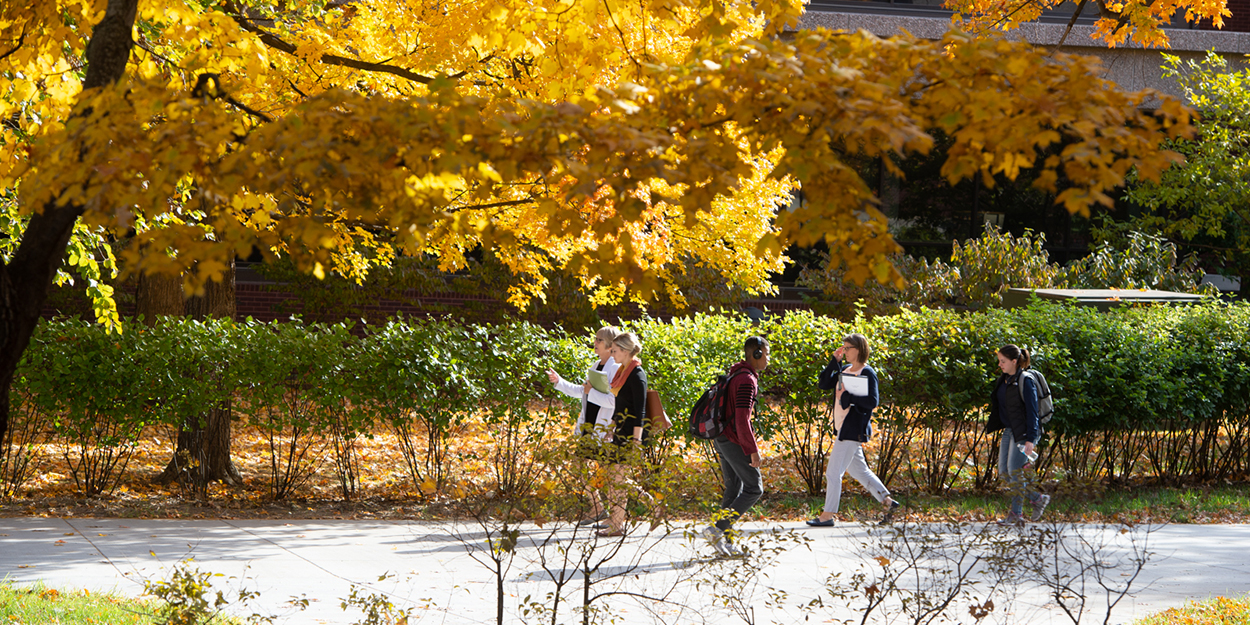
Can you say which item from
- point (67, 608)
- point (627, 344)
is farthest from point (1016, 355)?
point (67, 608)

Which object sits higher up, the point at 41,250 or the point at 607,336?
the point at 41,250

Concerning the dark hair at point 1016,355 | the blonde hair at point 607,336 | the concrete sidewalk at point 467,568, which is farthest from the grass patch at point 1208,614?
the blonde hair at point 607,336

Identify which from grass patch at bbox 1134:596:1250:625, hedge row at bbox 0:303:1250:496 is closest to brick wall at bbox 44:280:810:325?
hedge row at bbox 0:303:1250:496

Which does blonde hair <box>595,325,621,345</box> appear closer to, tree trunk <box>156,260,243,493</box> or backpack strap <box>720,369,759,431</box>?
backpack strap <box>720,369,759,431</box>

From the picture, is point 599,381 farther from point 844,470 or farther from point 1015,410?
point 1015,410

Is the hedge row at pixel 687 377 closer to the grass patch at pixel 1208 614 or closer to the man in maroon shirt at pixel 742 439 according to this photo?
the man in maroon shirt at pixel 742 439

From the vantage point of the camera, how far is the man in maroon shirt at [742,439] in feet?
21.0

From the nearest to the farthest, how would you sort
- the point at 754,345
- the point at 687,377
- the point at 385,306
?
1. the point at 754,345
2. the point at 687,377
3. the point at 385,306

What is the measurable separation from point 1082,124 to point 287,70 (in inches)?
241

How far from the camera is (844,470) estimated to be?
7523 millimetres

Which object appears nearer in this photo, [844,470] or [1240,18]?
[844,470]

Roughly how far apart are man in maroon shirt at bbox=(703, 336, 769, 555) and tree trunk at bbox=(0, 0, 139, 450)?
399 cm

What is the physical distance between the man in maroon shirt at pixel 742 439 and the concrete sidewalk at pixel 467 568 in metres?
0.43

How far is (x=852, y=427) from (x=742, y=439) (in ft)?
4.75
